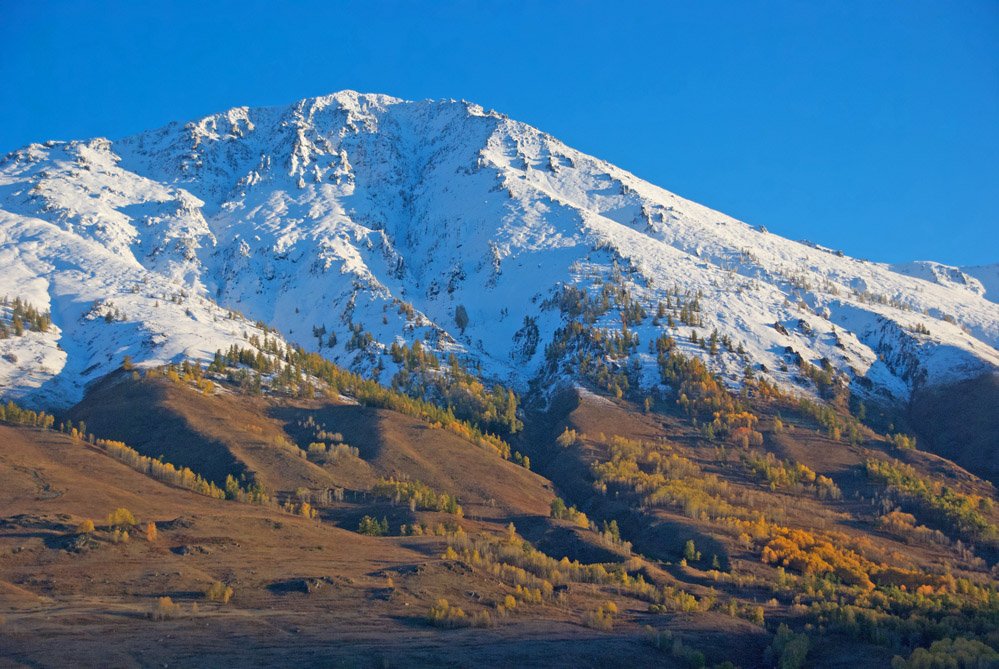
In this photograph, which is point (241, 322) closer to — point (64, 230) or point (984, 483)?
point (64, 230)

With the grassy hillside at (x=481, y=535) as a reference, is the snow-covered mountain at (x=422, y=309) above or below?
above

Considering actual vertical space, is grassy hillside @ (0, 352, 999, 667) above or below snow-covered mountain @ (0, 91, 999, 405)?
below

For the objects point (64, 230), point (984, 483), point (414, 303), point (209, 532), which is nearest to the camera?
point (209, 532)

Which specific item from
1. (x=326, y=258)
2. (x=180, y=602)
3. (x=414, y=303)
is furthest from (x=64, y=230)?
(x=180, y=602)

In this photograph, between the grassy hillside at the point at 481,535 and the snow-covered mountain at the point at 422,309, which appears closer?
the grassy hillside at the point at 481,535

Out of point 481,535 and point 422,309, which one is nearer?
point 481,535

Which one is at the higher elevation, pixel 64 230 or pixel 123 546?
pixel 64 230

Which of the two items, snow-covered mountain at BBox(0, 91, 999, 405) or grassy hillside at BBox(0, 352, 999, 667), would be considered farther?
snow-covered mountain at BBox(0, 91, 999, 405)

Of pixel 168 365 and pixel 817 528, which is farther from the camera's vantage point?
pixel 168 365

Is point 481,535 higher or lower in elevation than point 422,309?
lower

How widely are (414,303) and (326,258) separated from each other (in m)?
26.5

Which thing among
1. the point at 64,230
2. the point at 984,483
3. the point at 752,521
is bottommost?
the point at 752,521

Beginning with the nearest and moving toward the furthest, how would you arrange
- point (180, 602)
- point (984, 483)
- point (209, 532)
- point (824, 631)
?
1. point (180, 602)
2. point (824, 631)
3. point (209, 532)
4. point (984, 483)

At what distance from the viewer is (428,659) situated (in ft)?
115
